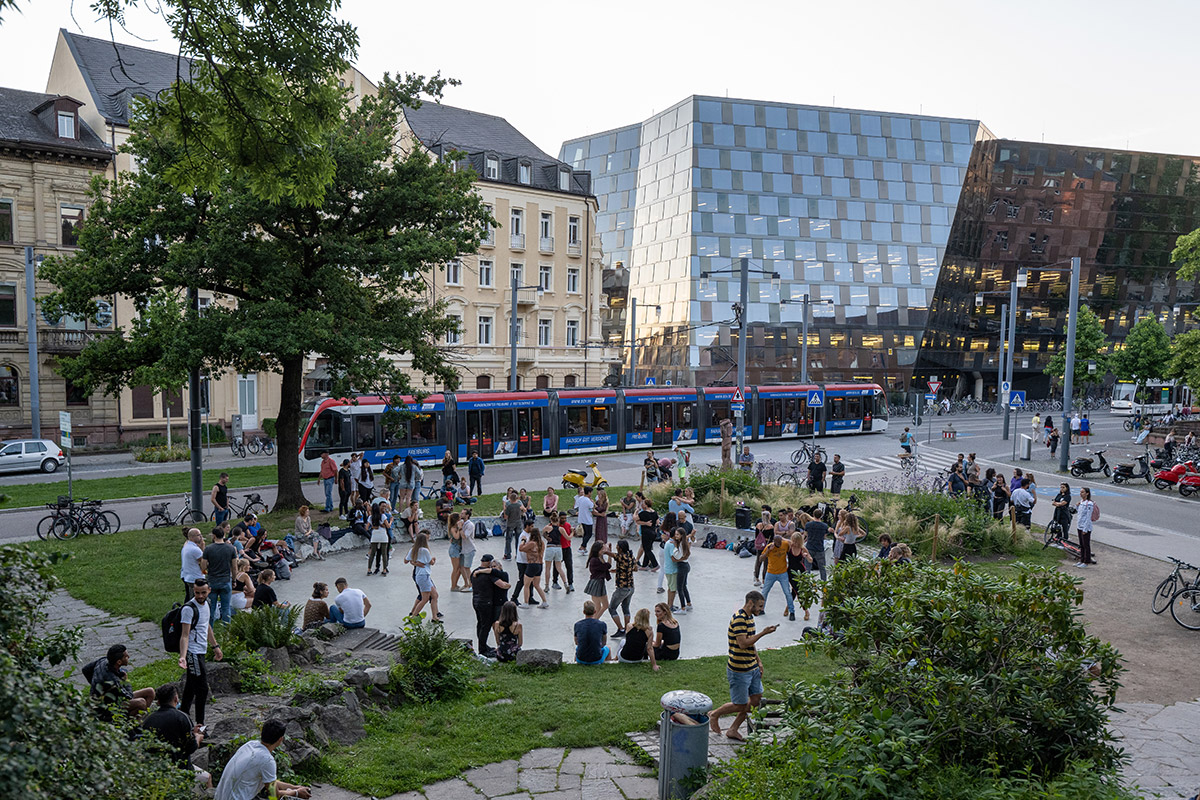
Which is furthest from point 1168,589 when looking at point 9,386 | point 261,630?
point 9,386

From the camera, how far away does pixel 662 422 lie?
123 ft

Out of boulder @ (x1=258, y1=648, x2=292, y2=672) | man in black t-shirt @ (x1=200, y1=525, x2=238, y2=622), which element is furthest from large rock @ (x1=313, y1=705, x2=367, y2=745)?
man in black t-shirt @ (x1=200, y1=525, x2=238, y2=622)

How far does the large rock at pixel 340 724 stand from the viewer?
28.2ft

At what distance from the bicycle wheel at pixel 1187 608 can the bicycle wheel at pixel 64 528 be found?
23.5 meters

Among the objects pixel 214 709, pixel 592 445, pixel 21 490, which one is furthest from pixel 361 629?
pixel 592 445

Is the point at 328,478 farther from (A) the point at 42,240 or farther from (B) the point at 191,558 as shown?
(A) the point at 42,240

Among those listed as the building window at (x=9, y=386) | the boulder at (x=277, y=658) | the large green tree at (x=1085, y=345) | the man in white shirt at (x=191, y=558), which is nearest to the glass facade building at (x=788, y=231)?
the large green tree at (x=1085, y=345)

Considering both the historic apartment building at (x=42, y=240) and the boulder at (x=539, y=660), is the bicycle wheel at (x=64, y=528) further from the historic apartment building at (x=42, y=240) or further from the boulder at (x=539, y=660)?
the historic apartment building at (x=42, y=240)

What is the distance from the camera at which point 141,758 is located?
14.1ft

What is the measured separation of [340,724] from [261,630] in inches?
107

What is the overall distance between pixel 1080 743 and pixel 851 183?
68.1 meters

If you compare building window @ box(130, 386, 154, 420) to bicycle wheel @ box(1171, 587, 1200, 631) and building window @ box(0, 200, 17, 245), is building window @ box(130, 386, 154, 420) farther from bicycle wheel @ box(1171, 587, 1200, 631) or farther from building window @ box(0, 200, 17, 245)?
bicycle wheel @ box(1171, 587, 1200, 631)

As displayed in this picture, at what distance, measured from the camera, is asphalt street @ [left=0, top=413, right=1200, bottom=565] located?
68.2 feet

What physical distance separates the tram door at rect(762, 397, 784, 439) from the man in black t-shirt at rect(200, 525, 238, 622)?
31.4m
